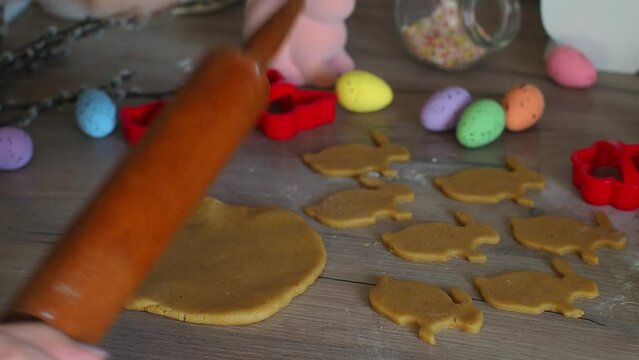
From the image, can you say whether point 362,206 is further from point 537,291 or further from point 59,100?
point 59,100

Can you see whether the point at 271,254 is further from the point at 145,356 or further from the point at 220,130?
the point at 220,130

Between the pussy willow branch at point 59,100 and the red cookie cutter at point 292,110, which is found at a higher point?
the red cookie cutter at point 292,110

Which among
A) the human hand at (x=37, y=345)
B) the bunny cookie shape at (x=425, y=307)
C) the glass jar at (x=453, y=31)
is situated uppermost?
the human hand at (x=37, y=345)

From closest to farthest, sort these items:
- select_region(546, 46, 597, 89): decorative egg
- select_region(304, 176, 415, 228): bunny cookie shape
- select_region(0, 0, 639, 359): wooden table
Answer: select_region(0, 0, 639, 359): wooden table
select_region(304, 176, 415, 228): bunny cookie shape
select_region(546, 46, 597, 89): decorative egg

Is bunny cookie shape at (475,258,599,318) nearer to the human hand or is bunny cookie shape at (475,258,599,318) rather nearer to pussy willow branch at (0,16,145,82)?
the human hand

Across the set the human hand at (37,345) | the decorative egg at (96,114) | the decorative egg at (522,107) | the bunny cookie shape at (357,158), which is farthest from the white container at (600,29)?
the human hand at (37,345)

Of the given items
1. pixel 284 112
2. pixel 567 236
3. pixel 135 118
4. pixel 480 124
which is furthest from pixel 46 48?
pixel 567 236

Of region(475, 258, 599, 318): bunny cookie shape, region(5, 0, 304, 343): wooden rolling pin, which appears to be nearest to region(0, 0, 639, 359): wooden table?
region(475, 258, 599, 318): bunny cookie shape

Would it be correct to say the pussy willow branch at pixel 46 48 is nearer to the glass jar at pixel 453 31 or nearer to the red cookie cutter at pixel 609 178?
the glass jar at pixel 453 31
